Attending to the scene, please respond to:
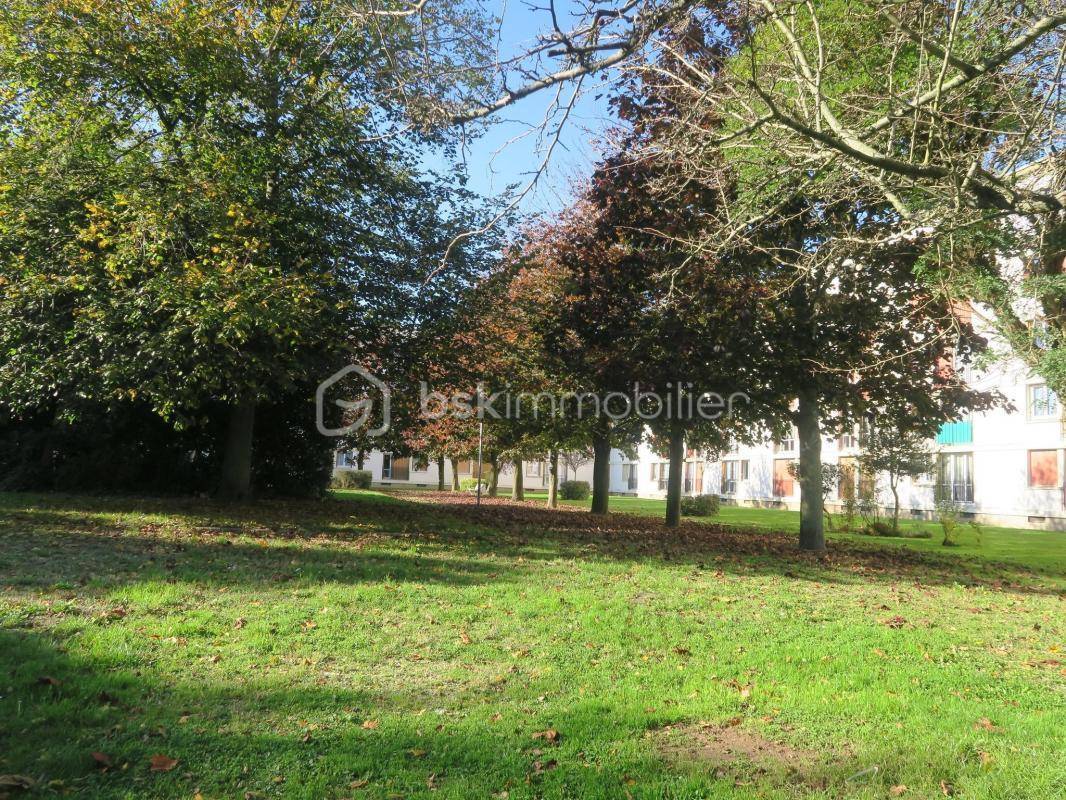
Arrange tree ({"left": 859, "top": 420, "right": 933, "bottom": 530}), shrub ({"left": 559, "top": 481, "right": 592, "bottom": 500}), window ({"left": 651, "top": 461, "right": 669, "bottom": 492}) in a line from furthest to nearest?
1. window ({"left": 651, "top": 461, "right": 669, "bottom": 492})
2. shrub ({"left": 559, "top": 481, "right": 592, "bottom": 500})
3. tree ({"left": 859, "top": 420, "right": 933, "bottom": 530})

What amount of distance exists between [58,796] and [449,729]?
1.96m

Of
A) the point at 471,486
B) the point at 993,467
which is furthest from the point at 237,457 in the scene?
the point at 471,486

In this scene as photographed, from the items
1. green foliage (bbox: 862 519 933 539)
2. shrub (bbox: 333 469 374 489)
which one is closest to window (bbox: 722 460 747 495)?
shrub (bbox: 333 469 374 489)

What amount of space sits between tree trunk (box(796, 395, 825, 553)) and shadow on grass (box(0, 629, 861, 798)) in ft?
39.2

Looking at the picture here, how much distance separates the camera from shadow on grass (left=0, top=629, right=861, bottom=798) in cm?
362

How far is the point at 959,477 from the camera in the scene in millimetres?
33312

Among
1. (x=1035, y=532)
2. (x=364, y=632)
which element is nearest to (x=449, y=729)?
(x=364, y=632)

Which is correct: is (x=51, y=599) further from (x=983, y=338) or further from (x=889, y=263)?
(x=983, y=338)

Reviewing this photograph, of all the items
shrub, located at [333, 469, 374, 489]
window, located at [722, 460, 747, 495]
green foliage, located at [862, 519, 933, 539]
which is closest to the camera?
green foliage, located at [862, 519, 933, 539]

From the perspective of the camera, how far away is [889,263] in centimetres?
1280

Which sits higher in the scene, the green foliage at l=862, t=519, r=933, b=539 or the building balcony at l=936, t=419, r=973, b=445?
the building balcony at l=936, t=419, r=973, b=445

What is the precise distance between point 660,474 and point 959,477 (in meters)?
27.9

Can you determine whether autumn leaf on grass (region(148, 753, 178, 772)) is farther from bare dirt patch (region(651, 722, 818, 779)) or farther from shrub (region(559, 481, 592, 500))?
shrub (region(559, 481, 592, 500))

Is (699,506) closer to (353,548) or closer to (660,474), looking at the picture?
(353,548)
